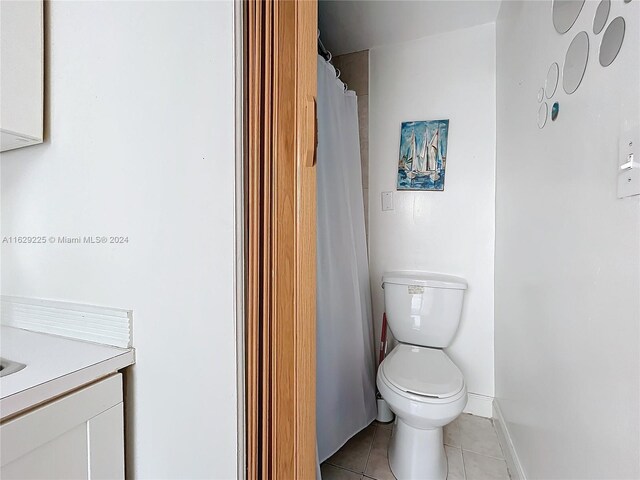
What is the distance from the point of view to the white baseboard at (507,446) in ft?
3.88

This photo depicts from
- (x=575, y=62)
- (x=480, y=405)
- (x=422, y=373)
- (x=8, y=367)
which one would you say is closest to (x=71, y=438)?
(x=8, y=367)

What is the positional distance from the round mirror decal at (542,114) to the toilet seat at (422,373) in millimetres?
1055

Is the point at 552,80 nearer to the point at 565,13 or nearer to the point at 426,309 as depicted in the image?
the point at 565,13

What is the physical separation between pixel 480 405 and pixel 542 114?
157 centimetres

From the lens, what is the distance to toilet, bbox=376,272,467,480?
3.80 ft

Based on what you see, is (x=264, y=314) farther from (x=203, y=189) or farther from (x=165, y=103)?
(x=165, y=103)

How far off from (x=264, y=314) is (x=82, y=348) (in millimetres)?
519

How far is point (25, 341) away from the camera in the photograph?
2.82 ft

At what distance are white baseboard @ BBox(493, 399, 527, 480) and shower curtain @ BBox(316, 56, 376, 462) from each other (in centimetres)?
63

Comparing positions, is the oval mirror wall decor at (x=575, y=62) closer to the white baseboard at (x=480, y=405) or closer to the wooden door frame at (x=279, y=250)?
the wooden door frame at (x=279, y=250)

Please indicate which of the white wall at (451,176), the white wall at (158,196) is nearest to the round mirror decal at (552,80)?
the white wall at (451,176)

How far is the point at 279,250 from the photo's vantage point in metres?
0.70

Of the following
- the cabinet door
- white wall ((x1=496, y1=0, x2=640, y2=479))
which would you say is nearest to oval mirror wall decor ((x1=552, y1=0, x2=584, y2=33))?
white wall ((x1=496, y1=0, x2=640, y2=479))

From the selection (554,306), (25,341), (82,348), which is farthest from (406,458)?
(25,341)
